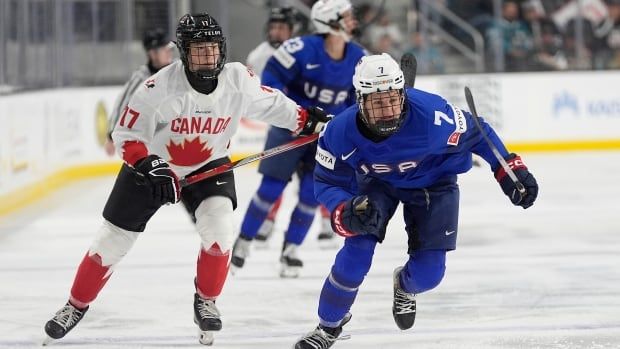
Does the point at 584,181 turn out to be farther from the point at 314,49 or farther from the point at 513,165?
the point at 513,165

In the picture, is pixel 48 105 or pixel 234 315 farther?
pixel 48 105

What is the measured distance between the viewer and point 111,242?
386 cm

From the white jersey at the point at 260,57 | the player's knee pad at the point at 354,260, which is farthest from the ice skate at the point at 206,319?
the white jersey at the point at 260,57

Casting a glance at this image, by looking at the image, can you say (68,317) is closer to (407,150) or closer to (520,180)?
(407,150)

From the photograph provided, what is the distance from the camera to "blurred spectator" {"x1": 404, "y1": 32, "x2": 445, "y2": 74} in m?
10.8

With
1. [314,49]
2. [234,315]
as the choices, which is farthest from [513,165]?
[314,49]

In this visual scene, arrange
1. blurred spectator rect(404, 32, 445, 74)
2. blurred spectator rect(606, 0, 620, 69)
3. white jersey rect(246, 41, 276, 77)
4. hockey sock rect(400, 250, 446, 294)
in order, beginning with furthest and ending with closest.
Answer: blurred spectator rect(606, 0, 620, 69) < blurred spectator rect(404, 32, 445, 74) < white jersey rect(246, 41, 276, 77) < hockey sock rect(400, 250, 446, 294)

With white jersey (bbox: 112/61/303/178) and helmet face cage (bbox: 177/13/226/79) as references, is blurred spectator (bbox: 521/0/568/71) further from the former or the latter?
helmet face cage (bbox: 177/13/226/79)

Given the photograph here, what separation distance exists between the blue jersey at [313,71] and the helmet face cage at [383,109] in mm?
2008

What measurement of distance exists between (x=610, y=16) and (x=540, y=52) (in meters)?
0.82

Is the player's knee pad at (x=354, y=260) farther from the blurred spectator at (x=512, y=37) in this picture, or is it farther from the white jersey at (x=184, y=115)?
the blurred spectator at (x=512, y=37)

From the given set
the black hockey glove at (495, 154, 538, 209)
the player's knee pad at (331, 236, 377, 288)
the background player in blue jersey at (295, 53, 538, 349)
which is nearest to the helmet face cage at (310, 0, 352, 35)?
the background player in blue jersey at (295, 53, 538, 349)

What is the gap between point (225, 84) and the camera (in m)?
3.81

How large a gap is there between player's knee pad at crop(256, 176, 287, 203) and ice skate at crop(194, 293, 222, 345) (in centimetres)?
150
